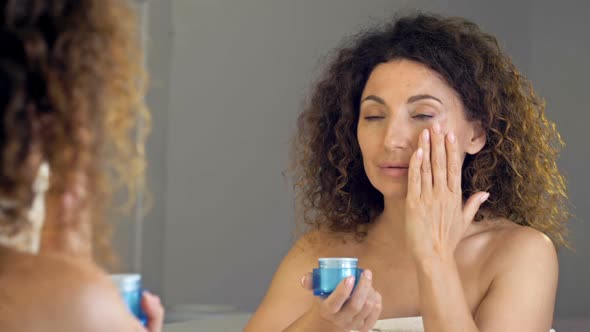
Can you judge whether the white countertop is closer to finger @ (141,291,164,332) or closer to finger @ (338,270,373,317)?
finger @ (338,270,373,317)

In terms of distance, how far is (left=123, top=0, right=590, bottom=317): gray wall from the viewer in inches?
245

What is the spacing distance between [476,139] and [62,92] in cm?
180

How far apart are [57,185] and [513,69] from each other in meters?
1.97

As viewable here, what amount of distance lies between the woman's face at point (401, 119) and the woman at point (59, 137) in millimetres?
1403

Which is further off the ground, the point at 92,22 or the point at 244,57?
the point at 244,57

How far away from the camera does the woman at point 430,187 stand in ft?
7.50

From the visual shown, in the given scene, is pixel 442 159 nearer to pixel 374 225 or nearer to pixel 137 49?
pixel 374 225

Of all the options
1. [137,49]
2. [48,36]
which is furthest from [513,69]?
[48,36]

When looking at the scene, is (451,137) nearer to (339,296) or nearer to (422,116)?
(422,116)

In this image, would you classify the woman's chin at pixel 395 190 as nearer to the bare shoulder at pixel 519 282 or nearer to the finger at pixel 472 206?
the finger at pixel 472 206

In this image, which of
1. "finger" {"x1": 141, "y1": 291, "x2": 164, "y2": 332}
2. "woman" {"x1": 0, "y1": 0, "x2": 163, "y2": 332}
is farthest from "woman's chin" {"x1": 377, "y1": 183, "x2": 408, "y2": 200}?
"woman" {"x1": 0, "y1": 0, "x2": 163, "y2": 332}

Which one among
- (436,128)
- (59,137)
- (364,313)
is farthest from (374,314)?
(59,137)

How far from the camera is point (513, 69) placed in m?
2.74

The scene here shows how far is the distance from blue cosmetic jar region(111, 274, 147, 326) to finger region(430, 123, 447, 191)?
4.06 feet
